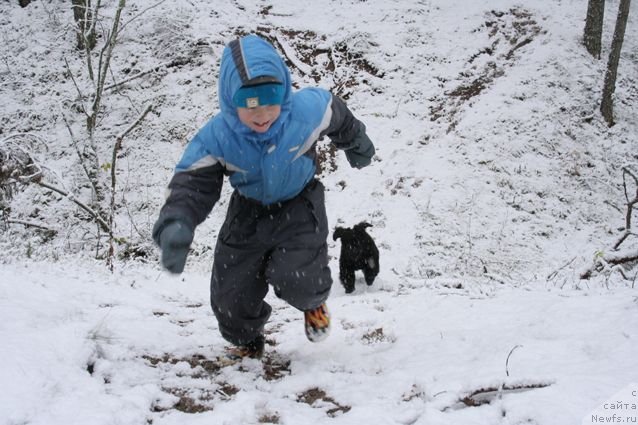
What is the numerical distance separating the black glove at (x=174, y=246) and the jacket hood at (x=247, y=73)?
2.01 feet

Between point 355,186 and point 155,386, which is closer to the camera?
point 155,386

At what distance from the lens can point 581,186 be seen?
8758 millimetres

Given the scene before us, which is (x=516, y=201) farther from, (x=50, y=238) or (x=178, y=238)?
(x=50, y=238)

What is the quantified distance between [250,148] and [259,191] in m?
0.28

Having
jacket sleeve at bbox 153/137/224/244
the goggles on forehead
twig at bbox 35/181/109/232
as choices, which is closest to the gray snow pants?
jacket sleeve at bbox 153/137/224/244

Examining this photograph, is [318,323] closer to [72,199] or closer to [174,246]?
Answer: [174,246]

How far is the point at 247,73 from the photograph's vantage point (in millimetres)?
2258

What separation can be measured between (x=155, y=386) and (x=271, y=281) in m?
0.86

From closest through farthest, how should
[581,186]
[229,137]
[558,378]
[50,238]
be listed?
[558,378]
[229,137]
[50,238]
[581,186]

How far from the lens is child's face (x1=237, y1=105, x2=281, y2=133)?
2.35 meters

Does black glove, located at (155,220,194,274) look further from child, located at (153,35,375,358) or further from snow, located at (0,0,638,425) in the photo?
snow, located at (0,0,638,425)

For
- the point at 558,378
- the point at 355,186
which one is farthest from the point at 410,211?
the point at 558,378

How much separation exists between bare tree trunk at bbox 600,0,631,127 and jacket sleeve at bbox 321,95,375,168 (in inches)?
351

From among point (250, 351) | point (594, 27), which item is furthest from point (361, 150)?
point (594, 27)
